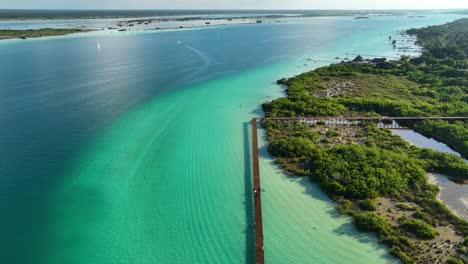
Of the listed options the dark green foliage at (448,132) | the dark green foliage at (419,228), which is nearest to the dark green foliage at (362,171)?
the dark green foliage at (419,228)

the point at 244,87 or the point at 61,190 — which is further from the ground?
the point at 244,87

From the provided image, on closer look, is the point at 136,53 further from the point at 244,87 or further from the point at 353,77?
the point at 353,77

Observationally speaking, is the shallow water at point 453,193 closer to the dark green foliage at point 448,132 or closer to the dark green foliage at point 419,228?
the dark green foliage at point 448,132

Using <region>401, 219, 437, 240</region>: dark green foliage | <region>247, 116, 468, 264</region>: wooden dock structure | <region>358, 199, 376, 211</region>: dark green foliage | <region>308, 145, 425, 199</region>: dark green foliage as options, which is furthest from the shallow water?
<region>247, 116, 468, 264</region>: wooden dock structure

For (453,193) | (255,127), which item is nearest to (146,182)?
(255,127)

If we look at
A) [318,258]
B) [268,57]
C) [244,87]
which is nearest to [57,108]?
[244,87]

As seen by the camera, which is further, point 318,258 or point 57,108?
point 57,108

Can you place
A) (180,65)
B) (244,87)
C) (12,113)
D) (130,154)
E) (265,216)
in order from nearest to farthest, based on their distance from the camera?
(265,216) → (130,154) → (12,113) → (244,87) → (180,65)

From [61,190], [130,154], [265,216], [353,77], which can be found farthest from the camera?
[353,77]

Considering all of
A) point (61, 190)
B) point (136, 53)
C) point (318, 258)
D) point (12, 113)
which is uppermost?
point (136, 53)
